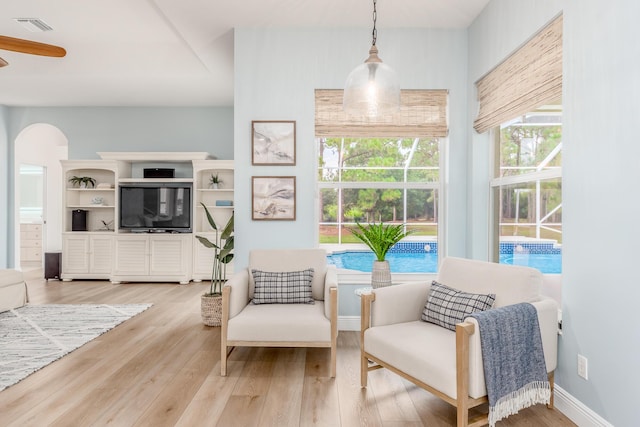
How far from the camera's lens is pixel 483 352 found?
1.89 m

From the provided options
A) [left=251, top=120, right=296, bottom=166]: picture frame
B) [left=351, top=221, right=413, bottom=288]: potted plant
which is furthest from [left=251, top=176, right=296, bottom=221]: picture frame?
[left=351, top=221, right=413, bottom=288]: potted plant

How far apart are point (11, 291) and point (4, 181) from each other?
3164 millimetres

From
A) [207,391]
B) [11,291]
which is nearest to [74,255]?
[11,291]

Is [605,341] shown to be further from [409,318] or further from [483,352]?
[409,318]

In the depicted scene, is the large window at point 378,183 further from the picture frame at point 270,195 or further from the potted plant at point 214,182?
the potted plant at point 214,182

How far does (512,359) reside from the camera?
1.99 metres

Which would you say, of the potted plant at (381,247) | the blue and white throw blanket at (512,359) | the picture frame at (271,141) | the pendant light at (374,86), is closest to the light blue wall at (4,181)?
the picture frame at (271,141)

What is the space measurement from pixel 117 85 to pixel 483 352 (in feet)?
18.0

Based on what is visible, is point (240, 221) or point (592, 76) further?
point (240, 221)

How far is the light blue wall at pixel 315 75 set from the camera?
370 cm

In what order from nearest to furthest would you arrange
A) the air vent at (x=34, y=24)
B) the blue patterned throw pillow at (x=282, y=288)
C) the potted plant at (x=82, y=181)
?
the blue patterned throw pillow at (x=282, y=288) → the air vent at (x=34, y=24) → the potted plant at (x=82, y=181)

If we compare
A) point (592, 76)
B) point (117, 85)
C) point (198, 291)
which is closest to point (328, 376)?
point (592, 76)

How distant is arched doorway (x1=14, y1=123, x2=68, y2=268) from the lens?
7.16 metres

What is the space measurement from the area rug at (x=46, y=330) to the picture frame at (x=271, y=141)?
215 cm
